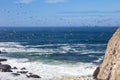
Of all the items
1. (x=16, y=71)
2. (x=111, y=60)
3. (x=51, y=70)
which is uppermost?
(x=111, y=60)

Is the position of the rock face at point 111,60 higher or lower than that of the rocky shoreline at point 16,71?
higher

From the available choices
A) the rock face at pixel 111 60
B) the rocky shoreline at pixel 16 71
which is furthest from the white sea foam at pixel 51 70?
the rock face at pixel 111 60

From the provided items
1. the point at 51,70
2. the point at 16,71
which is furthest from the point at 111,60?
the point at 16,71

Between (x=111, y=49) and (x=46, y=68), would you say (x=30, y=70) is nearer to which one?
(x=46, y=68)

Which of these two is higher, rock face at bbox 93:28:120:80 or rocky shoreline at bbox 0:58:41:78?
rock face at bbox 93:28:120:80

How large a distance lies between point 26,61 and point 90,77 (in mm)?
20486

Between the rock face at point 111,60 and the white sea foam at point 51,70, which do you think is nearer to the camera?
the rock face at point 111,60

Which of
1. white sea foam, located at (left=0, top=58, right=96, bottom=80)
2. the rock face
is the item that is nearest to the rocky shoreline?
white sea foam, located at (left=0, top=58, right=96, bottom=80)

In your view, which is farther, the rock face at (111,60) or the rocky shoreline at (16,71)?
the rocky shoreline at (16,71)

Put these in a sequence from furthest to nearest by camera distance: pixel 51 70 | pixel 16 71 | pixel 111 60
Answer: pixel 16 71
pixel 51 70
pixel 111 60

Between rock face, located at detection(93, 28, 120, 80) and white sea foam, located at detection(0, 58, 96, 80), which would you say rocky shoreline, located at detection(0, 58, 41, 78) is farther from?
rock face, located at detection(93, 28, 120, 80)

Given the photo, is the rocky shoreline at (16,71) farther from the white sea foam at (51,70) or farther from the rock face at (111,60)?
the rock face at (111,60)

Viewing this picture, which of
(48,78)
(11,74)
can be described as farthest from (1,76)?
(48,78)

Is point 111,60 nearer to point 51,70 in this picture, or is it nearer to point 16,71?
point 51,70
